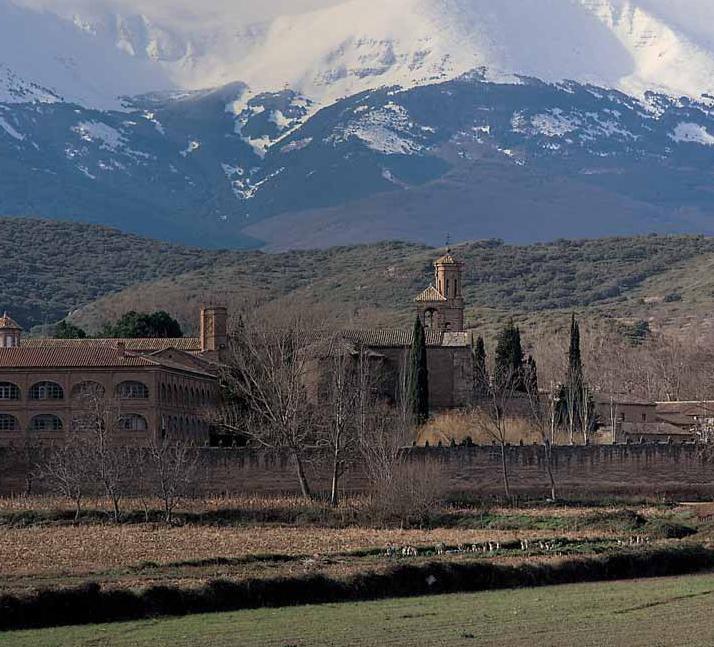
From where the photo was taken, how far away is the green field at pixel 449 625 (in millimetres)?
34062

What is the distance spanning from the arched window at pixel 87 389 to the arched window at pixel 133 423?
1.43 meters

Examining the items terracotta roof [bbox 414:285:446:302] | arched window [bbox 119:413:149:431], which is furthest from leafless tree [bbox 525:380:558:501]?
arched window [bbox 119:413:149:431]

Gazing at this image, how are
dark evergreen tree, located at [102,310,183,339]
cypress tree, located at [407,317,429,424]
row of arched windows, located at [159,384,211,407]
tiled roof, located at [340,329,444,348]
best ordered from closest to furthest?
1. row of arched windows, located at [159,384,211,407]
2. cypress tree, located at [407,317,429,424]
3. tiled roof, located at [340,329,444,348]
4. dark evergreen tree, located at [102,310,183,339]

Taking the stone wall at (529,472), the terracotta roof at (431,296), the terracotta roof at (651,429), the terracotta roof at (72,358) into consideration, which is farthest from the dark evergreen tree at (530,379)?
the terracotta roof at (72,358)

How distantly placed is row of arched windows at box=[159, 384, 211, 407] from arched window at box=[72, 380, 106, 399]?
2806 millimetres

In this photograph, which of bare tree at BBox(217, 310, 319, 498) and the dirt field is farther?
bare tree at BBox(217, 310, 319, 498)

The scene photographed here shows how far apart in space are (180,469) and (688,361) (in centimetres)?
6736

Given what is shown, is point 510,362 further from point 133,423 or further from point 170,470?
point 170,470

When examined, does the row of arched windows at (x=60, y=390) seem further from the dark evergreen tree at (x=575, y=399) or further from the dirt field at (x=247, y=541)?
the dark evergreen tree at (x=575, y=399)

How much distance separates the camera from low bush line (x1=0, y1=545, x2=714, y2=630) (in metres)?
37.3

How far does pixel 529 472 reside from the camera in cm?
7369

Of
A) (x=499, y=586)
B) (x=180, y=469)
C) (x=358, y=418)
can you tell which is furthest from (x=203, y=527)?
(x=499, y=586)

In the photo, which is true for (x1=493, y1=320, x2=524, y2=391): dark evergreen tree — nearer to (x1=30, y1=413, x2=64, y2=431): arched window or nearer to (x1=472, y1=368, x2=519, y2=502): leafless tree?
(x1=472, y1=368, x2=519, y2=502): leafless tree

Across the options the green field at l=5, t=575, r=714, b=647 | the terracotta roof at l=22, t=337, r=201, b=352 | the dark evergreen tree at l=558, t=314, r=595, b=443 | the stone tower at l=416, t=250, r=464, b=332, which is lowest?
the green field at l=5, t=575, r=714, b=647
